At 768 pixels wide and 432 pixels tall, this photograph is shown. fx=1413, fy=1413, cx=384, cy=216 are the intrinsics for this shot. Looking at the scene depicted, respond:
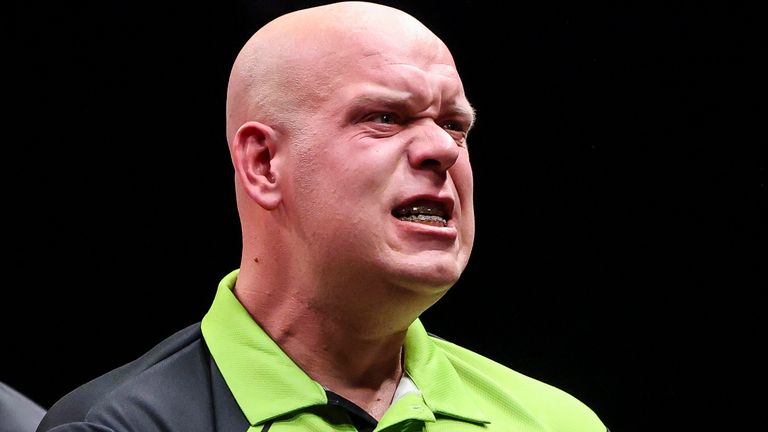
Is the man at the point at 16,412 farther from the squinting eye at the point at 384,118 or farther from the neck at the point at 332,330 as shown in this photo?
the squinting eye at the point at 384,118

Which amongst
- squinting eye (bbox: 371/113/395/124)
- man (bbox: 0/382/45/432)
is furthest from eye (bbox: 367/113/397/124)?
man (bbox: 0/382/45/432)

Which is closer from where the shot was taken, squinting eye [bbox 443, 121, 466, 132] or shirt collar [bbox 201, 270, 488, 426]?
shirt collar [bbox 201, 270, 488, 426]

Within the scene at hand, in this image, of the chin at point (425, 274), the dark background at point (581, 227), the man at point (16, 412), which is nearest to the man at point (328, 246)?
the chin at point (425, 274)

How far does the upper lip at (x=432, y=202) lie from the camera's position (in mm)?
2008

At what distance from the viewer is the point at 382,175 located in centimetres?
200

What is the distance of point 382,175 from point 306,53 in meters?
0.23

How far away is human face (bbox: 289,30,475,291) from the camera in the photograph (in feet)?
6.53

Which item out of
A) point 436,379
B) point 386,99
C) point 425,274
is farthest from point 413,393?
point 386,99

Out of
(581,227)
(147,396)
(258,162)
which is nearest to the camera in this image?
(147,396)

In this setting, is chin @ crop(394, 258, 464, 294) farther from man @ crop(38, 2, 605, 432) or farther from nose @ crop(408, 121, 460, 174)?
nose @ crop(408, 121, 460, 174)

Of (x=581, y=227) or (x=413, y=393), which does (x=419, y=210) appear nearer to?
(x=413, y=393)

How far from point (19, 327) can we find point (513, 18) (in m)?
1.13

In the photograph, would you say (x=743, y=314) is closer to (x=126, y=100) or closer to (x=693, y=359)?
(x=693, y=359)

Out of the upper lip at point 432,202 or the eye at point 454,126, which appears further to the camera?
the eye at point 454,126
